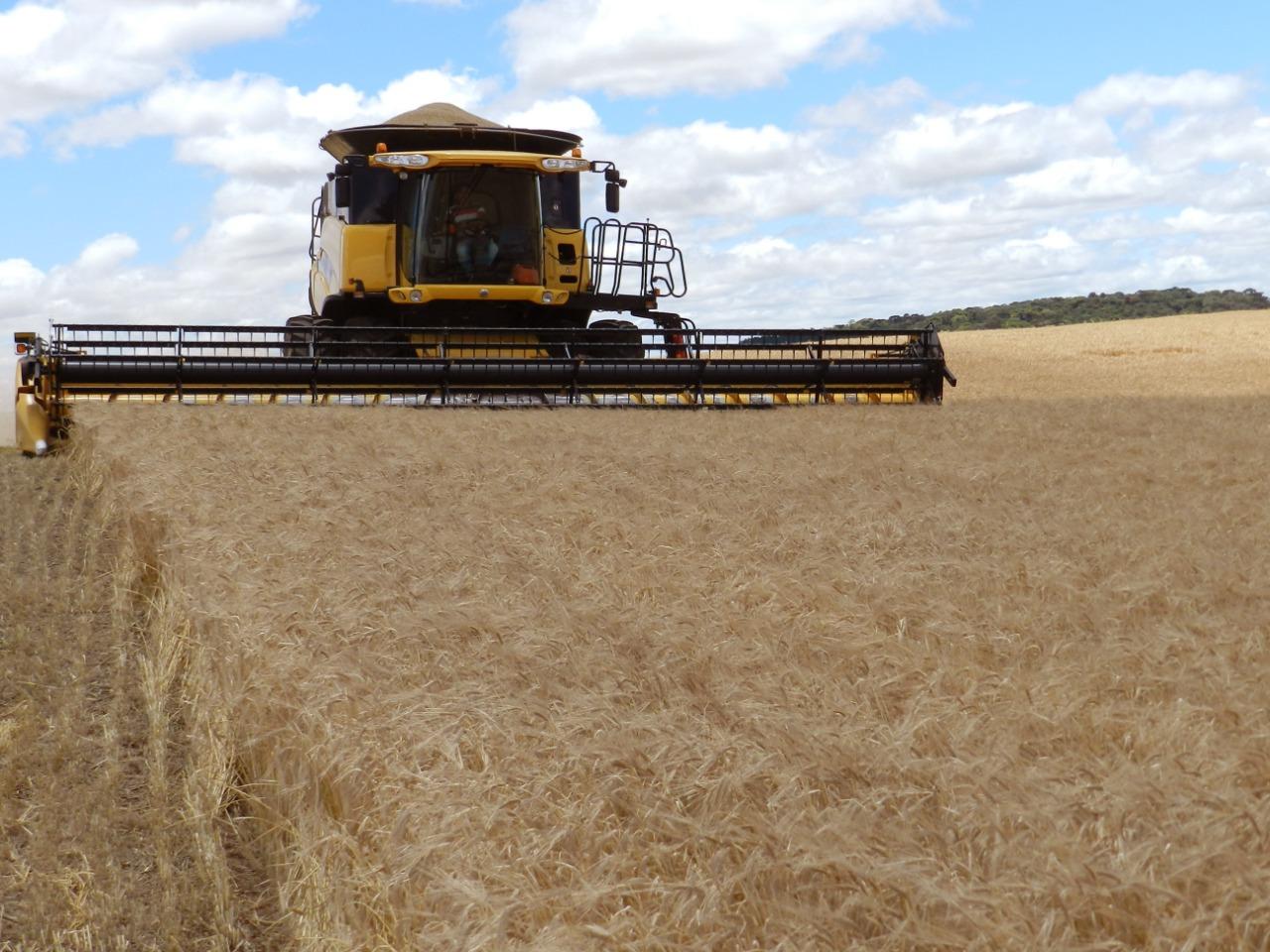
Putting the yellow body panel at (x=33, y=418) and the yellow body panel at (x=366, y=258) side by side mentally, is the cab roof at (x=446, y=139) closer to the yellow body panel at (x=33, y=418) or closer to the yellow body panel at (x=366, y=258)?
the yellow body panel at (x=366, y=258)

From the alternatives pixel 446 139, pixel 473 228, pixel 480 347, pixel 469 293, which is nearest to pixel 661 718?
pixel 480 347

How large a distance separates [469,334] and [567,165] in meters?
1.93

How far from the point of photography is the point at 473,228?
13781 mm

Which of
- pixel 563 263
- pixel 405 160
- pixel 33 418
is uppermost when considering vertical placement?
pixel 405 160

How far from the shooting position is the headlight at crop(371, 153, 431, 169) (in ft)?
43.5

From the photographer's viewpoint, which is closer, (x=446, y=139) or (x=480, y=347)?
(x=480, y=347)

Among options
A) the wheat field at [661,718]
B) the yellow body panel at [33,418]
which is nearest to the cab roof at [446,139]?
the yellow body panel at [33,418]

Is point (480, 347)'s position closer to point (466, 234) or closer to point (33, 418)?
point (466, 234)

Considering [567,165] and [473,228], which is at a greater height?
[567,165]

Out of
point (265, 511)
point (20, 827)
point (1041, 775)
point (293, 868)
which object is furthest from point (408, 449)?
point (1041, 775)

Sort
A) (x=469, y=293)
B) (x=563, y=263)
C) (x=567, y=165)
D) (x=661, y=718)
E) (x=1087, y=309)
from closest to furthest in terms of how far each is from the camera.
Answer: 1. (x=661, y=718)
2. (x=469, y=293)
3. (x=567, y=165)
4. (x=563, y=263)
5. (x=1087, y=309)

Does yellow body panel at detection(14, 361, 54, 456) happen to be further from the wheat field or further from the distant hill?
the distant hill

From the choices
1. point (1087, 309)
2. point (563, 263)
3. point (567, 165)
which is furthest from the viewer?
point (1087, 309)

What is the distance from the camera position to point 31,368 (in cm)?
1257
